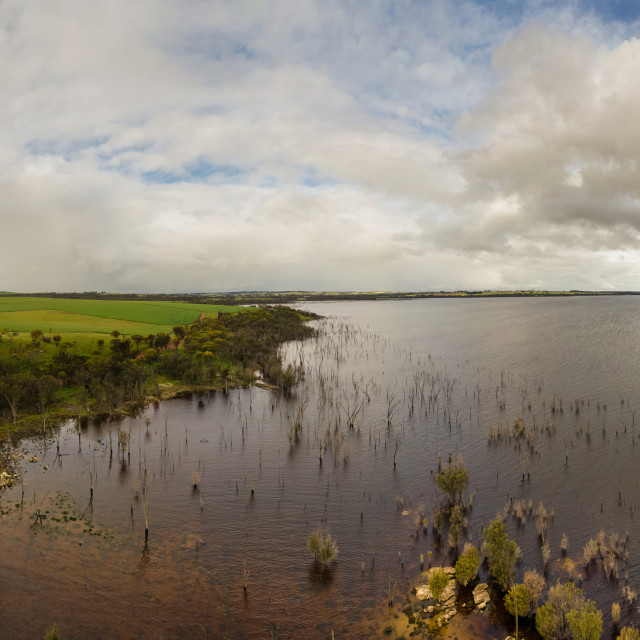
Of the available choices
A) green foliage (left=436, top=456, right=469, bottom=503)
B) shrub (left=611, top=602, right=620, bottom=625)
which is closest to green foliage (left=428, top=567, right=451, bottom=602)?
shrub (left=611, top=602, right=620, bottom=625)

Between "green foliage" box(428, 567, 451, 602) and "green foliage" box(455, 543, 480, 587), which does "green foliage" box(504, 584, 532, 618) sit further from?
"green foliage" box(428, 567, 451, 602)

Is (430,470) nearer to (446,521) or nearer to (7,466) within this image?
(446,521)

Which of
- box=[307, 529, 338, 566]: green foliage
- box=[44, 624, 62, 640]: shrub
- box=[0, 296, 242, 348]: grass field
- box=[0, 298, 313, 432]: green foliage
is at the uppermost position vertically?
box=[0, 296, 242, 348]: grass field

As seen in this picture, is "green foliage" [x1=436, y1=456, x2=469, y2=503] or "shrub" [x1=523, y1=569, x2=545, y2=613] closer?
"shrub" [x1=523, y1=569, x2=545, y2=613]

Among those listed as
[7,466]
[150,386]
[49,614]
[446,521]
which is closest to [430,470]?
[446,521]

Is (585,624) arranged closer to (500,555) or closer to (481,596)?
(481,596)

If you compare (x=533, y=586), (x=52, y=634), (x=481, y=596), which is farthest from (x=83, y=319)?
(x=533, y=586)

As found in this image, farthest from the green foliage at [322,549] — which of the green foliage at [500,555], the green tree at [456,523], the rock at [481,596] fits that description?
the green foliage at [500,555]
